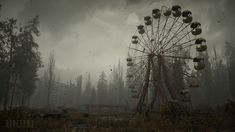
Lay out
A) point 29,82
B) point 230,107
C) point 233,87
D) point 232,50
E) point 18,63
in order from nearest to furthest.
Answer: point 230,107, point 18,63, point 29,82, point 233,87, point 232,50

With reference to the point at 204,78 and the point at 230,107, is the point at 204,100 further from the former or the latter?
the point at 230,107

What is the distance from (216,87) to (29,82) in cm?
6490

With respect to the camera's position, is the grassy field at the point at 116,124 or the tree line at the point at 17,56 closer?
the grassy field at the point at 116,124

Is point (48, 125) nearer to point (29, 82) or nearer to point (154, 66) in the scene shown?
point (154, 66)

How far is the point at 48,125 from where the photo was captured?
1093 cm

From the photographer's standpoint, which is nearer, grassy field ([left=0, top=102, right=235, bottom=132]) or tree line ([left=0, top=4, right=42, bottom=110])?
grassy field ([left=0, top=102, right=235, bottom=132])

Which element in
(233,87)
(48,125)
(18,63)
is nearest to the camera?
(48,125)

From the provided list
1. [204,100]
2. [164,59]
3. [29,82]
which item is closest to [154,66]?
[164,59]

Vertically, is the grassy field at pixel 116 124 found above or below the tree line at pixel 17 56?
below

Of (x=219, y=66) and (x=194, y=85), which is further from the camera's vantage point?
(x=219, y=66)

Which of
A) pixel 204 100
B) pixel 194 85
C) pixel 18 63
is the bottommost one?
pixel 204 100

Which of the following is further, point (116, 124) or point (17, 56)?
point (17, 56)

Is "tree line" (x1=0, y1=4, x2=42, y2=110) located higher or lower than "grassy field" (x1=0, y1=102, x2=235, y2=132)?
higher

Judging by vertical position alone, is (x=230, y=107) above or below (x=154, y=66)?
below
